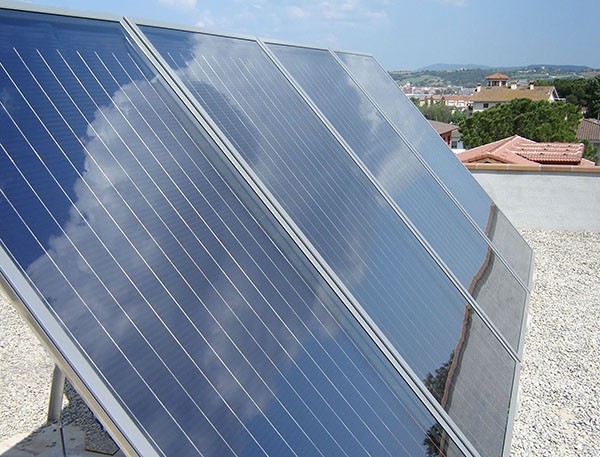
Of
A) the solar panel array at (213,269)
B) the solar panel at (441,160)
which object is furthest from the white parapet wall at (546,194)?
the solar panel array at (213,269)

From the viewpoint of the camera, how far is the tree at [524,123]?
27.0 meters

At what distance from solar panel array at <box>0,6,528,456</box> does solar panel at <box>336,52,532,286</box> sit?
8.02 ft

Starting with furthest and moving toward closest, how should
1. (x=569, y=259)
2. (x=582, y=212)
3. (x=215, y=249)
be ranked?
(x=582, y=212)
(x=569, y=259)
(x=215, y=249)

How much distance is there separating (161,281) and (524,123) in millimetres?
29401

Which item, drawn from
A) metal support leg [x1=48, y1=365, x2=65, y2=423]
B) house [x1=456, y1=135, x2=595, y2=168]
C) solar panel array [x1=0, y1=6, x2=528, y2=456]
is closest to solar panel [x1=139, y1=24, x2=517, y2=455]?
solar panel array [x1=0, y1=6, x2=528, y2=456]

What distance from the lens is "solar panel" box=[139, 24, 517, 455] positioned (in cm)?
367

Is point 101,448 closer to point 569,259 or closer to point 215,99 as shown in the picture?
point 215,99

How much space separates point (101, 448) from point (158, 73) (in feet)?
10.8

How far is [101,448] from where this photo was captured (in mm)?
5055

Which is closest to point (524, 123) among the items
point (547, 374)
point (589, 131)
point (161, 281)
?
point (547, 374)

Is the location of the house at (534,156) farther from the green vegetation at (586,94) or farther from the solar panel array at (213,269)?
the green vegetation at (586,94)

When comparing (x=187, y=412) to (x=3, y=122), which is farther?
(x=3, y=122)

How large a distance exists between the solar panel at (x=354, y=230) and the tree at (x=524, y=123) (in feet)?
80.3

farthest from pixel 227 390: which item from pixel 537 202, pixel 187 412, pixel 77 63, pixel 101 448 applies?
pixel 537 202
